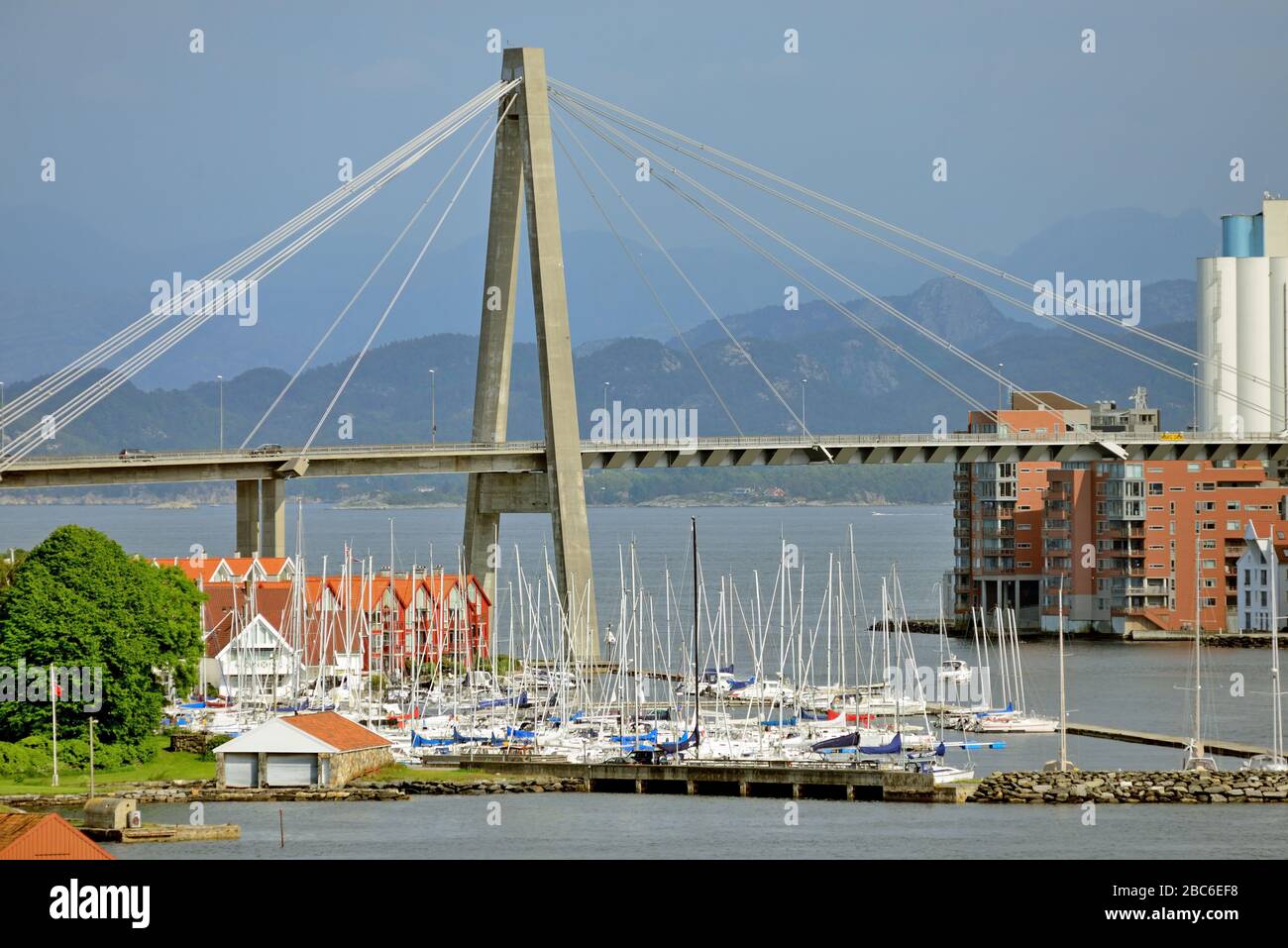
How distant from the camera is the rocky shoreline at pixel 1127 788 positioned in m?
34.9

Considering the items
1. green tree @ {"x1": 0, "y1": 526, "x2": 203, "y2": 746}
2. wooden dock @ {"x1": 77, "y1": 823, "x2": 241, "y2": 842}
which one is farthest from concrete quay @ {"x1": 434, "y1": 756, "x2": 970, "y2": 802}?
wooden dock @ {"x1": 77, "y1": 823, "x2": 241, "y2": 842}

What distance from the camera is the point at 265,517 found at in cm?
5828

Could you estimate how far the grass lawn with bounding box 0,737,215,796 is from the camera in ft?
108

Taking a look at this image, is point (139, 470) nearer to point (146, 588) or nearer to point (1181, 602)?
point (146, 588)

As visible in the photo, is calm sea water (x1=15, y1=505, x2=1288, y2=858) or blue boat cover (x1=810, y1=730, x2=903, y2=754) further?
blue boat cover (x1=810, y1=730, x2=903, y2=754)

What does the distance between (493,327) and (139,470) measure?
30.9ft

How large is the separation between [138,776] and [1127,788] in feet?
48.9

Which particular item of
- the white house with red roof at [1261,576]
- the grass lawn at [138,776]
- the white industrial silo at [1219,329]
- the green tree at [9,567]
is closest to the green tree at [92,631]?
the grass lawn at [138,776]

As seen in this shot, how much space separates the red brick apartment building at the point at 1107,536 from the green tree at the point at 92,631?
133 feet

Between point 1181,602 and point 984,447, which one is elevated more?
point 984,447

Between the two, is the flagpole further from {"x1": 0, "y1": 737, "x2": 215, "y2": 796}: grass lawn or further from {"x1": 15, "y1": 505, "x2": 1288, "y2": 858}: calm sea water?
{"x1": 15, "y1": 505, "x2": 1288, "y2": 858}: calm sea water

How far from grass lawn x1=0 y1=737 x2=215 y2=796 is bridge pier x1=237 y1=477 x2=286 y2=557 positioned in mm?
18661

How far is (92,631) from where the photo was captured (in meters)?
35.8
